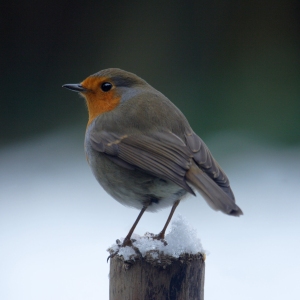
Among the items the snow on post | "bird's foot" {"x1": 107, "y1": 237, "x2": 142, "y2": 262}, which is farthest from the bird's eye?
the snow on post

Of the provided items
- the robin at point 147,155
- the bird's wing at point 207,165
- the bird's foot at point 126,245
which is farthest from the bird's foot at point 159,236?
the bird's wing at point 207,165

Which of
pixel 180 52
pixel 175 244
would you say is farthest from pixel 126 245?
pixel 180 52

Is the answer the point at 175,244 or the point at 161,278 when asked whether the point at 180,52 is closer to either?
the point at 175,244

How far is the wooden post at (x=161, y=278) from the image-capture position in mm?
2242

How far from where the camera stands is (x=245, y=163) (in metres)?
5.59

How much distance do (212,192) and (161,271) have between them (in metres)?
0.41

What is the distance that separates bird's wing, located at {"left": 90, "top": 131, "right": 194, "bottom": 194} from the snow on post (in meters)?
0.29

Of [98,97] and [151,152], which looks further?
[98,97]

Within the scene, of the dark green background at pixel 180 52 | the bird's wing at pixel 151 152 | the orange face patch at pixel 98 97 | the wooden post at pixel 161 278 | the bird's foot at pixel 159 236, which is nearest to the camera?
the wooden post at pixel 161 278

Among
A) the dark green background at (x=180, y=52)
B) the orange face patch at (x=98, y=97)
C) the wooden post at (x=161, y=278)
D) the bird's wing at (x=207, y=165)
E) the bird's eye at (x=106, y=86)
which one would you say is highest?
the dark green background at (x=180, y=52)

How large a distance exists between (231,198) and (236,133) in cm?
366

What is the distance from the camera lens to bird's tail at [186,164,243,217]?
2.31 metres

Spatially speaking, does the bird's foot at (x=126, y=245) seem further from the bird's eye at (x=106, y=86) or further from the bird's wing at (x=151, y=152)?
the bird's eye at (x=106, y=86)

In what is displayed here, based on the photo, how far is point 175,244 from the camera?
2.32 m
